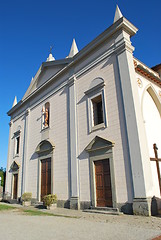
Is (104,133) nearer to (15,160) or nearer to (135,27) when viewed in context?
(135,27)

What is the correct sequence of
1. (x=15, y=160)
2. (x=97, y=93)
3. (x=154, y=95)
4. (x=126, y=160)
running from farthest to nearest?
(x=15, y=160)
(x=154, y=95)
(x=97, y=93)
(x=126, y=160)

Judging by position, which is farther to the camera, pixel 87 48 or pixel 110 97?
pixel 87 48

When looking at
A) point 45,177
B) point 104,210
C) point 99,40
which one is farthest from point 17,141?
point 104,210

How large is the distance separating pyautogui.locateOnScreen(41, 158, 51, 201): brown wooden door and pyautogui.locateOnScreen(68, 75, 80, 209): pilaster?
274 cm

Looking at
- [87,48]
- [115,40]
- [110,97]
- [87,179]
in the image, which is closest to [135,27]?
[115,40]

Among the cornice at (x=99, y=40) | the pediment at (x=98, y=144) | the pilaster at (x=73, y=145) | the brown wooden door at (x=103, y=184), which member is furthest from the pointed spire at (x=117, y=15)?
the brown wooden door at (x=103, y=184)

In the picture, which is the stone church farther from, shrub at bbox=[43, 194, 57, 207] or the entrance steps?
shrub at bbox=[43, 194, 57, 207]

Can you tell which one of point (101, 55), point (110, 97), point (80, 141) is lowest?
point (80, 141)

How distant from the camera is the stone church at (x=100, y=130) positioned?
8.52m

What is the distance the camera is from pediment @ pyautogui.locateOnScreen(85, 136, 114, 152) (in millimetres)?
9488

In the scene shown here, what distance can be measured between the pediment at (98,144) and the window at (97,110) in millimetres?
1080

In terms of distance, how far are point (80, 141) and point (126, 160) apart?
11.1 ft

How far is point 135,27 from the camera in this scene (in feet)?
33.8

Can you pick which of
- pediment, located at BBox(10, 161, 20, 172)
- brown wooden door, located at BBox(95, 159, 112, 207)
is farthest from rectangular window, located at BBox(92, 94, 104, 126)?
pediment, located at BBox(10, 161, 20, 172)
